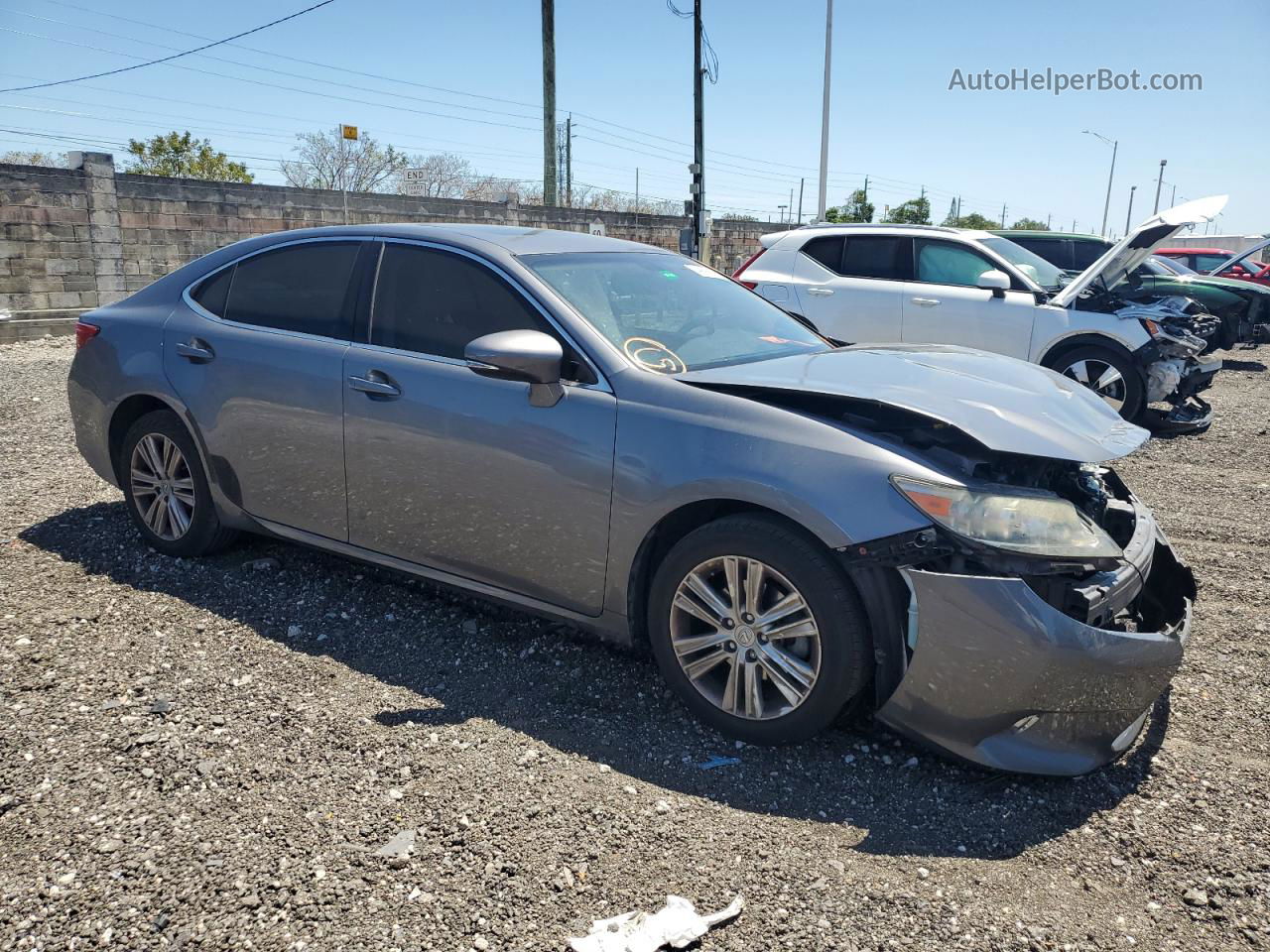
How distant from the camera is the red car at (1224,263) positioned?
17703 millimetres

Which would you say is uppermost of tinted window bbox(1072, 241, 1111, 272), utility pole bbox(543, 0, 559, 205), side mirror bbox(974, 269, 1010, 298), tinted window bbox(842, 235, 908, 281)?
utility pole bbox(543, 0, 559, 205)

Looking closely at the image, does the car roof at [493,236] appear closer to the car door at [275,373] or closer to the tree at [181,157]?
the car door at [275,373]

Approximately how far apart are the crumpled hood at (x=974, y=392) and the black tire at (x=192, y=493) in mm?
2535

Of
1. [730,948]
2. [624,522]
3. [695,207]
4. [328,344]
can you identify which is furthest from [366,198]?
[730,948]

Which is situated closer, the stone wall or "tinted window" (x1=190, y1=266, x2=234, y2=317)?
"tinted window" (x1=190, y1=266, x2=234, y2=317)

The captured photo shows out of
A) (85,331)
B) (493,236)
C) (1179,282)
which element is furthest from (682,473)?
(1179,282)

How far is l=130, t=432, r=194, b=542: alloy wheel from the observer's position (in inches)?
182

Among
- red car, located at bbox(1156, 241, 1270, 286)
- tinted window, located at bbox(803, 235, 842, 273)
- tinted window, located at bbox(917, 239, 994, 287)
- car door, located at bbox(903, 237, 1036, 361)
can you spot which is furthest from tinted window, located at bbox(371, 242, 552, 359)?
red car, located at bbox(1156, 241, 1270, 286)

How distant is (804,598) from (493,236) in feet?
6.84

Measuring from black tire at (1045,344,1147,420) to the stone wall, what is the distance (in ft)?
42.8

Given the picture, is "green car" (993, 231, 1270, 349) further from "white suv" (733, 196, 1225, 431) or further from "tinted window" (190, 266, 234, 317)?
"tinted window" (190, 266, 234, 317)

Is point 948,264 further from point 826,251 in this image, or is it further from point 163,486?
point 163,486

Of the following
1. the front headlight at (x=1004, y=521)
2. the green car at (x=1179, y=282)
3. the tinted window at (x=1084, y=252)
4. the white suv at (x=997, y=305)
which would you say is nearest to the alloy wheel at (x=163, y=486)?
the front headlight at (x=1004, y=521)

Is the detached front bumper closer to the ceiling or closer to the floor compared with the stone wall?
closer to the floor
